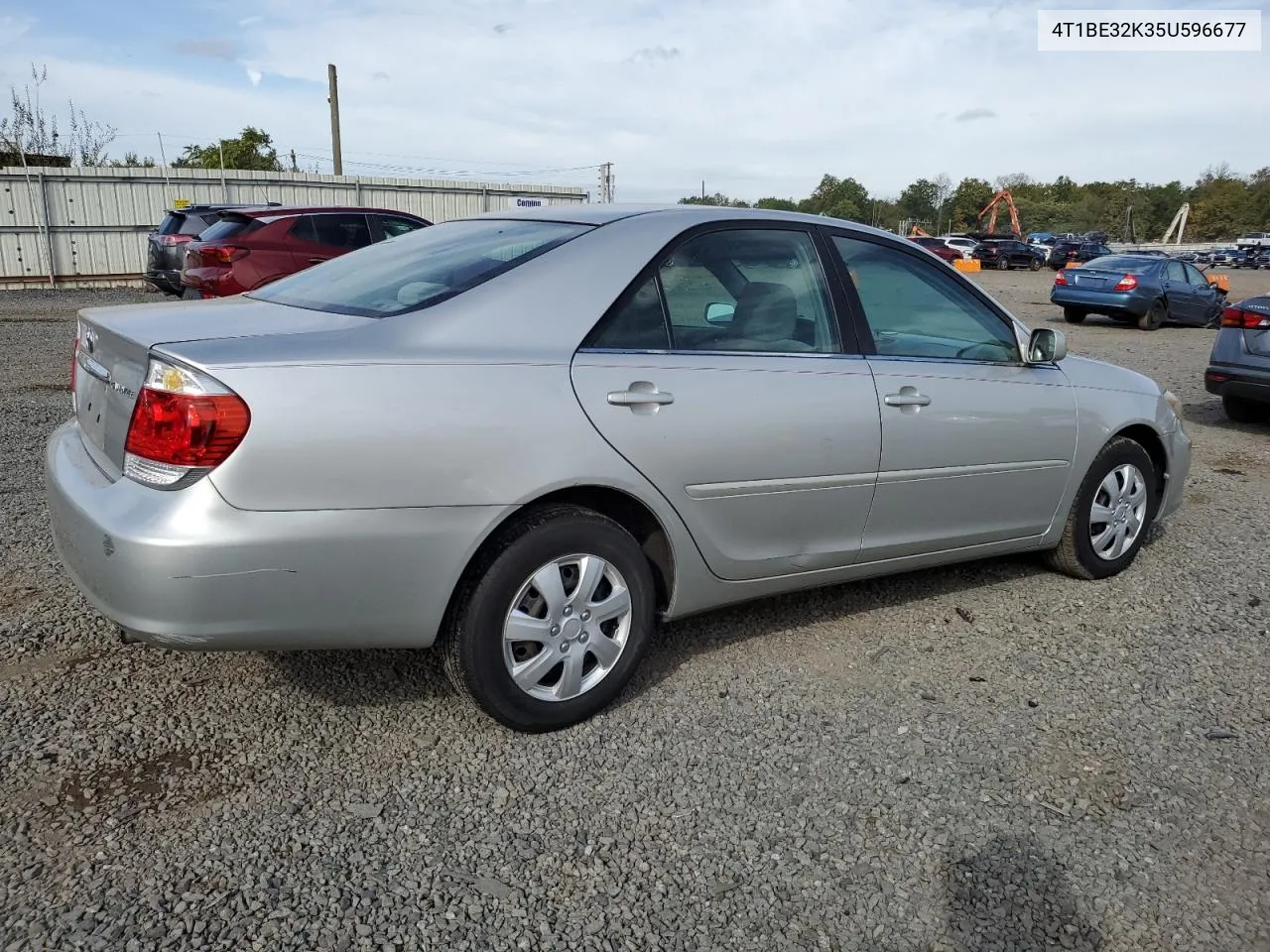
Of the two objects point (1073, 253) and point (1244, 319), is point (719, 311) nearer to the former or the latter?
point (1244, 319)

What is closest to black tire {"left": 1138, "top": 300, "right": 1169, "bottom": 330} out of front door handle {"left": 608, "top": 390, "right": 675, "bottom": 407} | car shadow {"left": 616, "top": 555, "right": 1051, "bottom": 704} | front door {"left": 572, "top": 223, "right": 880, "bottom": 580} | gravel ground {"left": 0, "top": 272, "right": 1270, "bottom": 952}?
car shadow {"left": 616, "top": 555, "right": 1051, "bottom": 704}

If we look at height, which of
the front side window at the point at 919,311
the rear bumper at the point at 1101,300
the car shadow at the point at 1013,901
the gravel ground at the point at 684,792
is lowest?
the car shadow at the point at 1013,901

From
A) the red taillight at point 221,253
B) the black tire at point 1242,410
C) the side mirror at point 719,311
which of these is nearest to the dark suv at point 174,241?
the red taillight at point 221,253

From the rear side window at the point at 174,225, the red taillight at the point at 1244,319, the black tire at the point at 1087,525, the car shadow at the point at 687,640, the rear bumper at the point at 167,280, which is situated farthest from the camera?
the rear side window at the point at 174,225

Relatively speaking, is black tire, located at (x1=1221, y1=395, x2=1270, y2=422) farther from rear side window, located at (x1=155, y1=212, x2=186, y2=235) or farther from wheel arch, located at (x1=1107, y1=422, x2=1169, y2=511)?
rear side window, located at (x1=155, y1=212, x2=186, y2=235)

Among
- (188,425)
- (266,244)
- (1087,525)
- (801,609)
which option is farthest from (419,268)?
(266,244)

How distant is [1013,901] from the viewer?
8.27ft

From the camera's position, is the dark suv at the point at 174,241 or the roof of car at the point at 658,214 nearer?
the roof of car at the point at 658,214

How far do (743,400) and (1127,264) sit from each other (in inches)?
708

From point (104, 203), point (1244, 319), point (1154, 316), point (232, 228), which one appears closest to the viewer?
point (1244, 319)

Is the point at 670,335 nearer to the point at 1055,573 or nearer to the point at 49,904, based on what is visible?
the point at 49,904

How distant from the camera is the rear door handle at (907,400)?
377 centimetres

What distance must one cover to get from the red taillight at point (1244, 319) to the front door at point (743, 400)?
627cm

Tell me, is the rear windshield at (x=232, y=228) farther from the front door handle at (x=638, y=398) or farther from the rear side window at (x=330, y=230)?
the front door handle at (x=638, y=398)
